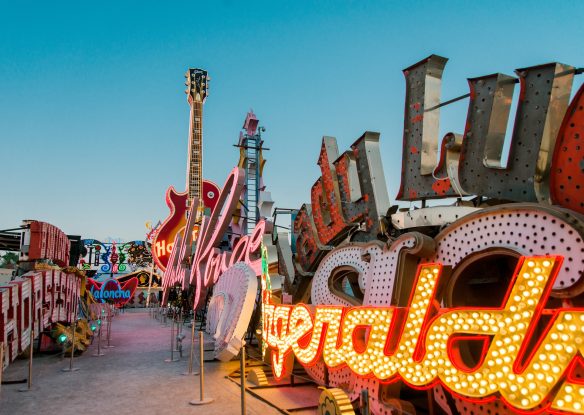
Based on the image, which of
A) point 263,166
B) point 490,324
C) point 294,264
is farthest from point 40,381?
point 263,166

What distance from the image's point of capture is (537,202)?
235 inches

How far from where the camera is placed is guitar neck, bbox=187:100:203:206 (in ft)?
138

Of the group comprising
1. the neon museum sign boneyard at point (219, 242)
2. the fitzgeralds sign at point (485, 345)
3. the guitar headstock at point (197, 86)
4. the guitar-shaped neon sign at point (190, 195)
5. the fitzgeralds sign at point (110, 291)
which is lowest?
the fitzgeralds sign at point (110, 291)

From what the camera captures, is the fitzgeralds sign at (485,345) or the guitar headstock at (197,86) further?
the guitar headstock at (197,86)

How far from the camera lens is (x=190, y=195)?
41.4 meters

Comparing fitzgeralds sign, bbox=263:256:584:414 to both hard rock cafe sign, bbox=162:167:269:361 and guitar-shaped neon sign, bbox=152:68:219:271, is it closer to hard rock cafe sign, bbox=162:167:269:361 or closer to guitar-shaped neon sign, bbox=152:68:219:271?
hard rock cafe sign, bbox=162:167:269:361

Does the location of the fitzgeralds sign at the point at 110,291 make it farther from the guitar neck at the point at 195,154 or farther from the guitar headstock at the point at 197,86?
the guitar headstock at the point at 197,86

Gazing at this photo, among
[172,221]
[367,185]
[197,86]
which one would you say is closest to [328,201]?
[367,185]

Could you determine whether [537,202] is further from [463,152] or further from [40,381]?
[40,381]

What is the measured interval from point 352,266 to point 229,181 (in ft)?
24.7

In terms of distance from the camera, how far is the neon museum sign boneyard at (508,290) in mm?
4199

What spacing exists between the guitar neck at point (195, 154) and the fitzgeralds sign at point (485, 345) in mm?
35258

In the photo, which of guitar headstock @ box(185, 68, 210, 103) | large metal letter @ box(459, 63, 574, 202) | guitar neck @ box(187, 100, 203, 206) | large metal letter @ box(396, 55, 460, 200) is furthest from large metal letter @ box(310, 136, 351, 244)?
guitar headstock @ box(185, 68, 210, 103)

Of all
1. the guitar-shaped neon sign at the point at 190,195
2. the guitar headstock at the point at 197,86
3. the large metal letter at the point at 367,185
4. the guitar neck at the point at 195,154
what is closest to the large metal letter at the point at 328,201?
the large metal letter at the point at 367,185
